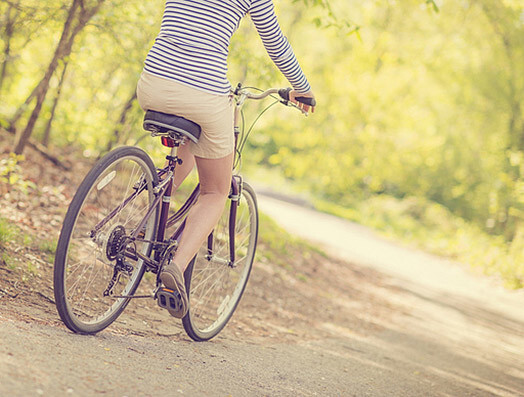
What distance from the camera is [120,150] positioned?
2916 mm

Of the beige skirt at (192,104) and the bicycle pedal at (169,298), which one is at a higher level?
the beige skirt at (192,104)

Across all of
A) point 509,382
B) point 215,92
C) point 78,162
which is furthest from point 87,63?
point 509,382

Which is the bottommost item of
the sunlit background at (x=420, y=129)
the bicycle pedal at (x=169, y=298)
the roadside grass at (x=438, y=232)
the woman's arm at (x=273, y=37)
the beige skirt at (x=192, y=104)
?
the bicycle pedal at (x=169, y=298)

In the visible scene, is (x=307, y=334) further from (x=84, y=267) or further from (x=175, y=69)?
(x=175, y=69)

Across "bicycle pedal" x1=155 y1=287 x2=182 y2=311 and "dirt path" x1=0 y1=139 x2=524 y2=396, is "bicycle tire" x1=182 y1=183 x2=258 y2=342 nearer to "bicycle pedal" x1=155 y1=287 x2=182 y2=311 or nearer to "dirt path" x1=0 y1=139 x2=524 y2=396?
"dirt path" x1=0 y1=139 x2=524 y2=396

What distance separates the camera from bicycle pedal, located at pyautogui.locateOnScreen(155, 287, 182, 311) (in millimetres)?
3092

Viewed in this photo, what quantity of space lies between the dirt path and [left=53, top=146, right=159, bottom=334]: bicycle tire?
137 millimetres

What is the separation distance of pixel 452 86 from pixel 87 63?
15.4 m

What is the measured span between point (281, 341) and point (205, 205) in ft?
5.17

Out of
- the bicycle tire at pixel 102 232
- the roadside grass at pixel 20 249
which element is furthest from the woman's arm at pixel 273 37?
the roadside grass at pixel 20 249

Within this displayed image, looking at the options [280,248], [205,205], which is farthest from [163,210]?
[280,248]

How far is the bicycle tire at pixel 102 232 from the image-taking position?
9.00 feet

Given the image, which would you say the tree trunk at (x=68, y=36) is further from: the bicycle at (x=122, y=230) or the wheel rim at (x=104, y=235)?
the wheel rim at (x=104, y=235)

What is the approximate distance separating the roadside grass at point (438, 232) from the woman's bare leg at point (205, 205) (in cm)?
944
